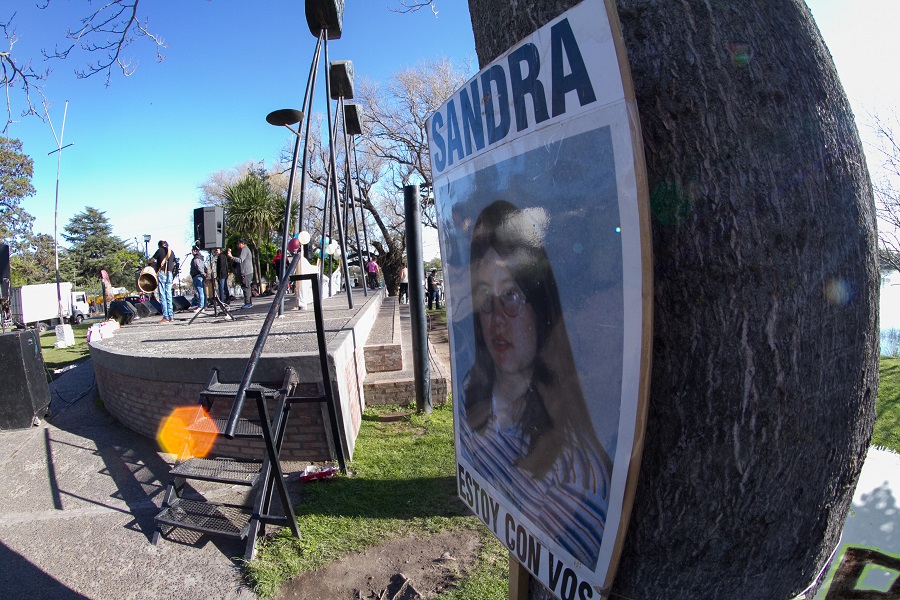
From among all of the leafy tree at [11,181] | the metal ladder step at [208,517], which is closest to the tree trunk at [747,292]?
the metal ladder step at [208,517]

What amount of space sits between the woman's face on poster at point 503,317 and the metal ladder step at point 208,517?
274 cm

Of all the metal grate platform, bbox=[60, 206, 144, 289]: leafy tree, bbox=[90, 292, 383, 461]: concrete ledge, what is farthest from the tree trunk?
bbox=[60, 206, 144, 289]: leafy tree

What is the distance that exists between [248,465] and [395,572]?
1.47 metres

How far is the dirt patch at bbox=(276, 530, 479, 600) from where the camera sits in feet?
9.02

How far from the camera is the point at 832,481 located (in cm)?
99

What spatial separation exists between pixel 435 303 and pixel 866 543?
2117cm

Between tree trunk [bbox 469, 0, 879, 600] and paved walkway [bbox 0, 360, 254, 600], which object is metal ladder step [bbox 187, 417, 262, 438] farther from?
tree trunk [bbox 469, 0, 879, 600]

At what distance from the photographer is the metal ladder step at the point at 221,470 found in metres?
3.38

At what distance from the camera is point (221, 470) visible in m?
3.57

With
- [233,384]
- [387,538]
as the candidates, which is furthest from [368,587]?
[233,384]

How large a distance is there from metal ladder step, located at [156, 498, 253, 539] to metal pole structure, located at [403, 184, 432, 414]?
7.24 feet

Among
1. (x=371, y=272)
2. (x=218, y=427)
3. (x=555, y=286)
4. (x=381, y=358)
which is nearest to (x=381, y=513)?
(x=218, y=427)

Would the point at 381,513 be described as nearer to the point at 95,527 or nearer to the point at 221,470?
the point at 221,470

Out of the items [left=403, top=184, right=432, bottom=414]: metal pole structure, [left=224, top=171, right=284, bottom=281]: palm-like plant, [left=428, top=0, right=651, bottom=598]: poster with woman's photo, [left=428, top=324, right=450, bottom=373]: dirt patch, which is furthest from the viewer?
[left=224, top=171, right=284, bottom=281]: palm-like plant
